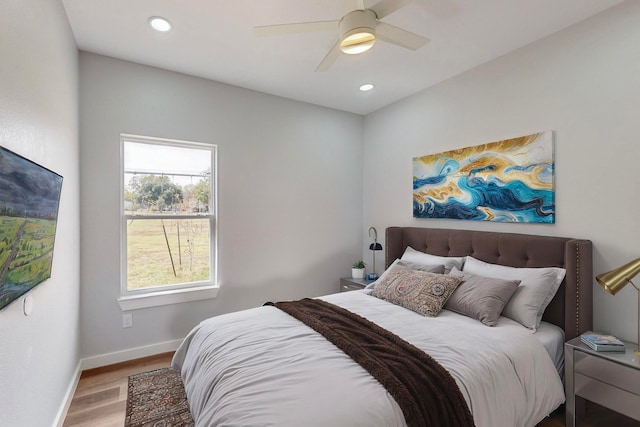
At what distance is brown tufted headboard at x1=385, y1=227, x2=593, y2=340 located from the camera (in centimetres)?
215

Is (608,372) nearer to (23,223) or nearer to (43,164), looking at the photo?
(23,223)

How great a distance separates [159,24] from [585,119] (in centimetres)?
322

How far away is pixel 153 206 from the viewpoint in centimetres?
308

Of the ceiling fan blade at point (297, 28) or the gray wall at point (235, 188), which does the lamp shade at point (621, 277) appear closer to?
the ceiling fan blade at point (297, 28)

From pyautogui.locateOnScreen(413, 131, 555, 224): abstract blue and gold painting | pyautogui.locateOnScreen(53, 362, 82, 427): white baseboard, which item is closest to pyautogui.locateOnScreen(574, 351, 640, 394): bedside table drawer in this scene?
pyautogui.locateOnScreen(413, 131, 555, 224): abstract blue and gold painting

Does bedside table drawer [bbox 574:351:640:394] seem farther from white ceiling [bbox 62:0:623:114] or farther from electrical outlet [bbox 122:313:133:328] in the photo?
electrical outlet [bbox 122:313:133:328]

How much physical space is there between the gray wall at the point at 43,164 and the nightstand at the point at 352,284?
8.74 feet

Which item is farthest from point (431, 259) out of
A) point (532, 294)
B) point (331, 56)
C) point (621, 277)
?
point (331, 56)

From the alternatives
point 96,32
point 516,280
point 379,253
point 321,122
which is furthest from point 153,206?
point 516,280

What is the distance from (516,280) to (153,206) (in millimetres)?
3257

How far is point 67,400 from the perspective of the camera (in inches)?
88.6

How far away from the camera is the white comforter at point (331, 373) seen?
128cm

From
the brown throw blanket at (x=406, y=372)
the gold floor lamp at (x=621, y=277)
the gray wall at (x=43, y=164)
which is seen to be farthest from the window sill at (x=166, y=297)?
the gold floor lamp at (x=621, y=277)

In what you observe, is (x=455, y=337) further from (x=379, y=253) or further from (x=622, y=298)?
(x=379, y=253)
